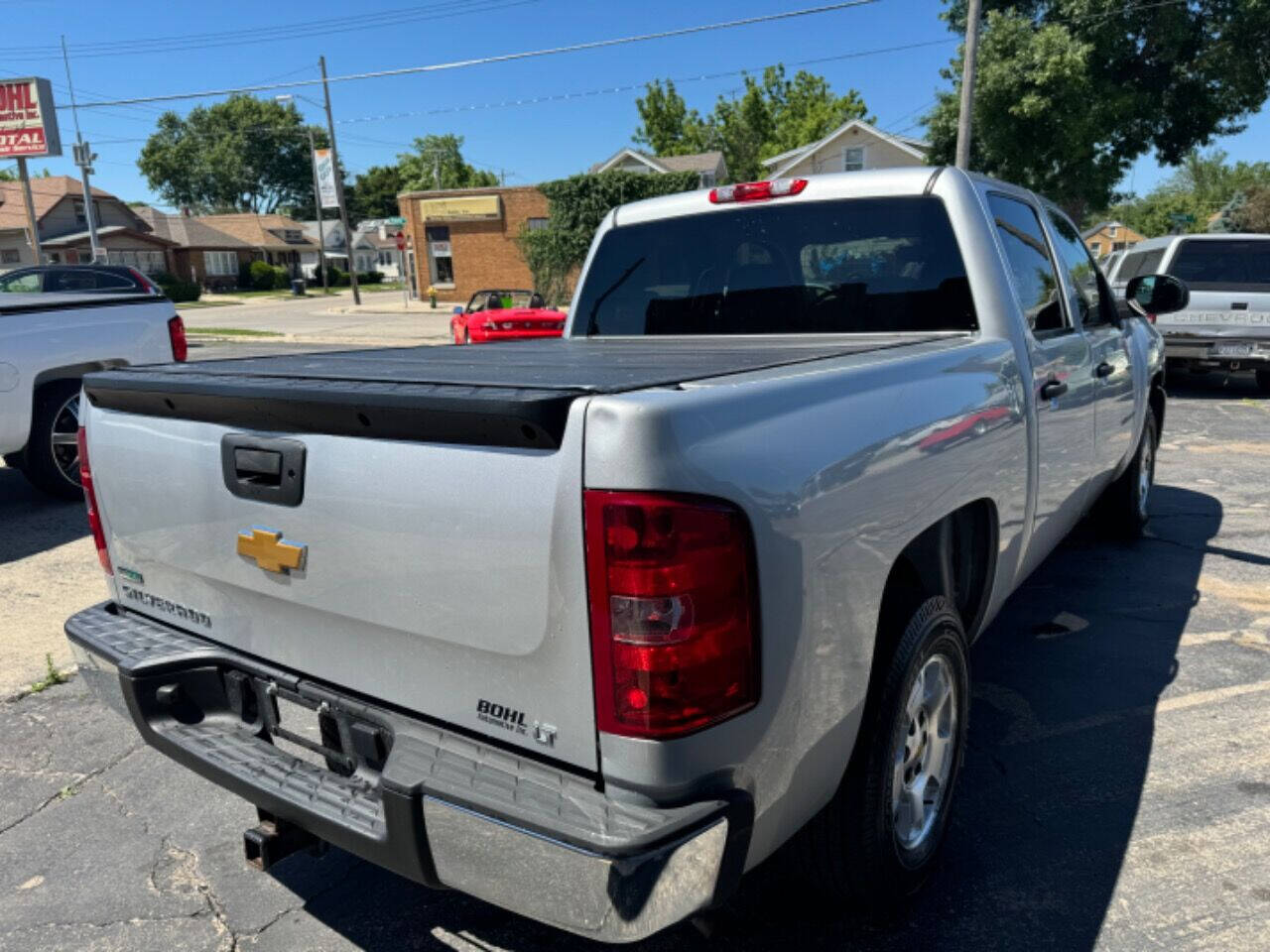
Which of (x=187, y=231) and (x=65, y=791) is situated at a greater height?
(x=187, y=231)

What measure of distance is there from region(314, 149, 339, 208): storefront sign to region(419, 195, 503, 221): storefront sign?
13.1 feet

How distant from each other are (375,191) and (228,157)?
1684cm

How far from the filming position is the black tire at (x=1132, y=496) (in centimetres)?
546

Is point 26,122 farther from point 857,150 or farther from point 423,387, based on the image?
point 423,387

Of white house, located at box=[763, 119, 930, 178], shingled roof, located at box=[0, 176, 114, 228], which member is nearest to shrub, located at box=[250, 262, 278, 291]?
shingled roof, located at box=[0, 176, 114, 228]

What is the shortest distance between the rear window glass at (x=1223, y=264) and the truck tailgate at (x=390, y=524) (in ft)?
36.4

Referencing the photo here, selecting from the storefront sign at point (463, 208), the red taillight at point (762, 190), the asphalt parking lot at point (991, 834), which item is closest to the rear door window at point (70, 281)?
the asphalt parking lot at point (991, 834)

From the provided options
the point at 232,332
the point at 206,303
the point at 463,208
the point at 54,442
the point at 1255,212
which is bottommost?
the point at 232,332

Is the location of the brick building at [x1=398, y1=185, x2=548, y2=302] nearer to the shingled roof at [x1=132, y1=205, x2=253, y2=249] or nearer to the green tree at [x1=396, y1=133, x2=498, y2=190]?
the shingled roof at [x1=132, y1=205, x2=253, y2=249]

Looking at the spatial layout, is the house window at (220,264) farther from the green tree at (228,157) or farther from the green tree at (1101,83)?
the green tree at (1101,83)

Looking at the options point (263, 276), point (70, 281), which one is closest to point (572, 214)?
point (70, 281)

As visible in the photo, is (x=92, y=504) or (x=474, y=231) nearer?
(x=92, y=504)

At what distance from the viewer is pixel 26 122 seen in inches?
1158

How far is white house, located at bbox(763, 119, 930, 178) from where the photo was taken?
145ft
